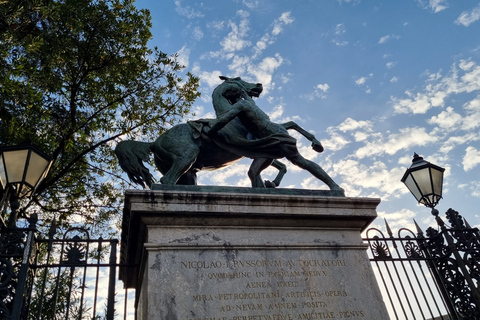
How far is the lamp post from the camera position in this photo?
6215 millimetres

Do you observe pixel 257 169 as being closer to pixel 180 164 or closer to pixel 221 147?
pixel 221 147

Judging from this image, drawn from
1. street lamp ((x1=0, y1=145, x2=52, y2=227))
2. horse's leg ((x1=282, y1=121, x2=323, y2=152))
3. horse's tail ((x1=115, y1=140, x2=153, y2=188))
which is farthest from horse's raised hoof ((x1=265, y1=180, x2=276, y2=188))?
street lamp ((x1=0, y1=145, x2=52, y2=227))

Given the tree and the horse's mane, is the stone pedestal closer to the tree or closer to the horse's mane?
the horse's mane

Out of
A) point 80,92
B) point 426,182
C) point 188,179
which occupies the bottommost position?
point 426,182

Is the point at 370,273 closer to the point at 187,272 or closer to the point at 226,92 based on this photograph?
the point at 187,272

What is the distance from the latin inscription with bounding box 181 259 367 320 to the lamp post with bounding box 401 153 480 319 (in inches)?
106

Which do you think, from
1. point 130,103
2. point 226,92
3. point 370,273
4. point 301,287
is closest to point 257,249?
point 301,287

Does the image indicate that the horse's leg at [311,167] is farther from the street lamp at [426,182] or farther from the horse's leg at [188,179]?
the street lamp at [426,182]

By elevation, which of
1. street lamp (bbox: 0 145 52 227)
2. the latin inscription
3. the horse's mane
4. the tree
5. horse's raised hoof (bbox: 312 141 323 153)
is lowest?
the latin inscription

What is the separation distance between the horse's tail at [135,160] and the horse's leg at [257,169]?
5.25 ft

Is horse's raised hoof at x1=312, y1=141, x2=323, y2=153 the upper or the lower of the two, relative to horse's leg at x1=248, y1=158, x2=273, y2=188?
upper

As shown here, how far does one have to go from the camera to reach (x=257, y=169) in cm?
639

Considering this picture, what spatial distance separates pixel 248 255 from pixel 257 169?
2.01 metres

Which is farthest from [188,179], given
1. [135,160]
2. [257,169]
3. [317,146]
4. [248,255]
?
[317,146]
